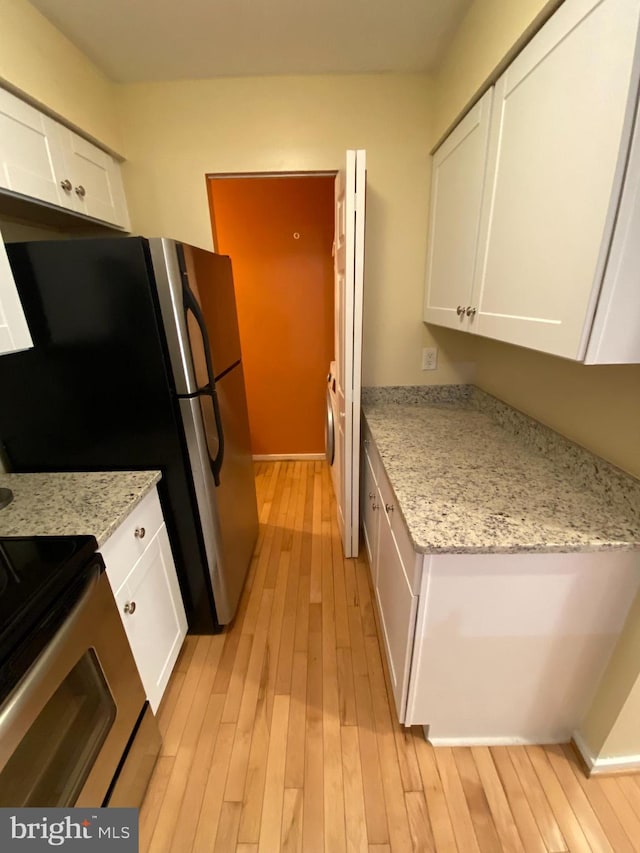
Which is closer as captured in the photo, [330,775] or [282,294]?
[330,775]

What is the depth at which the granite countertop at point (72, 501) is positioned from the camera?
1.05 m

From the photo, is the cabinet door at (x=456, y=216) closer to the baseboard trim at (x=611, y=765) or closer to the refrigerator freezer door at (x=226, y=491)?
the refrigerator freezer door at (x=226, y=491)

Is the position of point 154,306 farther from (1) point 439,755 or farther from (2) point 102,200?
(1) point 439,755

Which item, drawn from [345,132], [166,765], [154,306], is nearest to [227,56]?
[345,132]

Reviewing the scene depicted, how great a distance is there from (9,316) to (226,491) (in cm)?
99

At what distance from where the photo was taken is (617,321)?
31.2 inches

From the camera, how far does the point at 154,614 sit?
53.0 inches

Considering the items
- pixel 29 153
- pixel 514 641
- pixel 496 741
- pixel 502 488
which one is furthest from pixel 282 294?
pixel 496 741

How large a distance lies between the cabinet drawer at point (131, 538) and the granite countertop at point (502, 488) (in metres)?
0.89

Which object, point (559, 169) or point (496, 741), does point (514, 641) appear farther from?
point (559, 169)

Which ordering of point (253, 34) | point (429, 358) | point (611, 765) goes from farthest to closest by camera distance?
point (429, 358), point (253, 34), point (611, 765)

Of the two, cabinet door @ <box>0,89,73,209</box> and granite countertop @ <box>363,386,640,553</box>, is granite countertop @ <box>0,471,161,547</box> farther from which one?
cabinet door @ <box>0,89,73,209</box>

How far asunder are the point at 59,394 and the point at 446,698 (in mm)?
1756

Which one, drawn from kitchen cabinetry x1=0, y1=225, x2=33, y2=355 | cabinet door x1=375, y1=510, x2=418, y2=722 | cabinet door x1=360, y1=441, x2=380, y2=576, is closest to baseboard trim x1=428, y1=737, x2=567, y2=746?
cabinet door x1=375, y1=510, x2=418, y2=722
